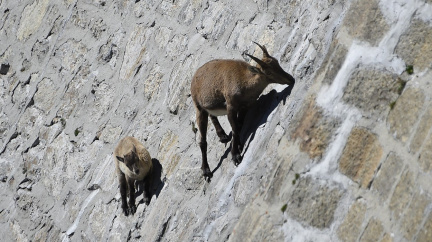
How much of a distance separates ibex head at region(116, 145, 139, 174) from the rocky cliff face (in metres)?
0.22

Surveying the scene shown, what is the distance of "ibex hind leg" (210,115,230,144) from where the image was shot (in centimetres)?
595

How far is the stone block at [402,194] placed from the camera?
3.64m

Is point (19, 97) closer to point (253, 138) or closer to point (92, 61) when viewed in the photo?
point (92, 61)

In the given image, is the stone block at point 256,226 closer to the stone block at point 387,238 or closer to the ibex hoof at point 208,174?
the stone block at point 387,238

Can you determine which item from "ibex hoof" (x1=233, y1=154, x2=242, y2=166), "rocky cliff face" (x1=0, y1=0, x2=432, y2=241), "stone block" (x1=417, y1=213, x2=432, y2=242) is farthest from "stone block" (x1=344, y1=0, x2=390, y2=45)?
"ibex hoof" (x1=233, y1=154, x2=242, y2=166)

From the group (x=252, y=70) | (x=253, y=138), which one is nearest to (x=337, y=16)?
(x=252, y=70)

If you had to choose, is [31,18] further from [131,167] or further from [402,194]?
[402,194]

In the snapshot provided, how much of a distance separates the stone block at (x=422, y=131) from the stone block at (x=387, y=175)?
0.12 meters

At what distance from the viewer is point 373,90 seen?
3.93m

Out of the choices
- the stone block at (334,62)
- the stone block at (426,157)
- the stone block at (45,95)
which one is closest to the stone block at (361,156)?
the stone block at (426,157)

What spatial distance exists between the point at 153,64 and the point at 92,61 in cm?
113

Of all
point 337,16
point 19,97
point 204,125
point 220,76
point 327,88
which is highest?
point 337,16

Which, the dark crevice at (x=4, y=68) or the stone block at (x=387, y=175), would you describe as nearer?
the stone block at (x=387, y=175)

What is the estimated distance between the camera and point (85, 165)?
7477 mm
